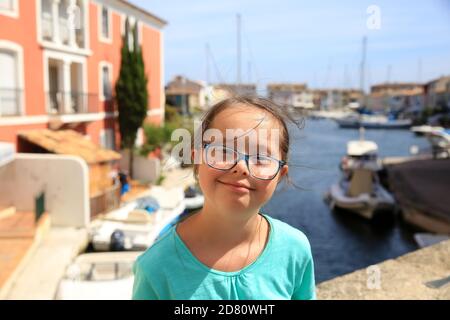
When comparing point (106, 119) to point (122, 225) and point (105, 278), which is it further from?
point (105, 278)

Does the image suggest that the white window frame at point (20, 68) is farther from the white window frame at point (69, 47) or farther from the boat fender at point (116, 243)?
the boat fender at point (116, 243)

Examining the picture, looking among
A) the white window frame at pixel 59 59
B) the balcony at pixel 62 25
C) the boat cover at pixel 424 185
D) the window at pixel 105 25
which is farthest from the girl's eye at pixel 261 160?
the window at pixel 105 25

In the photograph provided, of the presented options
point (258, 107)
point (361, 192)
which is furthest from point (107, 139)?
point (258, 107)

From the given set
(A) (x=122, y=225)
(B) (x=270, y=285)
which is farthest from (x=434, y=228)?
(B) (x=270, y=285)

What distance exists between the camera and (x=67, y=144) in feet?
48.4

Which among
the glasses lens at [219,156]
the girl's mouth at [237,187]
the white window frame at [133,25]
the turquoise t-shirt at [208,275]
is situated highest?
the white window frame at [133,25]

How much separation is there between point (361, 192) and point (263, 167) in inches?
826

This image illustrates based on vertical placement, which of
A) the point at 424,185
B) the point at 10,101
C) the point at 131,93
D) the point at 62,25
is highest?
the point at 62,25

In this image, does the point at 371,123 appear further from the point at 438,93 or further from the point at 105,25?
the point at 105,25

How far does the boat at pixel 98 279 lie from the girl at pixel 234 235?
5733 mm

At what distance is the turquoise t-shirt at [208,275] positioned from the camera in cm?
142

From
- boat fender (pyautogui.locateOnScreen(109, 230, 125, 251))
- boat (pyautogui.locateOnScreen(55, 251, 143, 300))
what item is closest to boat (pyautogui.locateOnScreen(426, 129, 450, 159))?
boat fender (pyautogui.locateOnScreen(109, 230, 125, 251))
